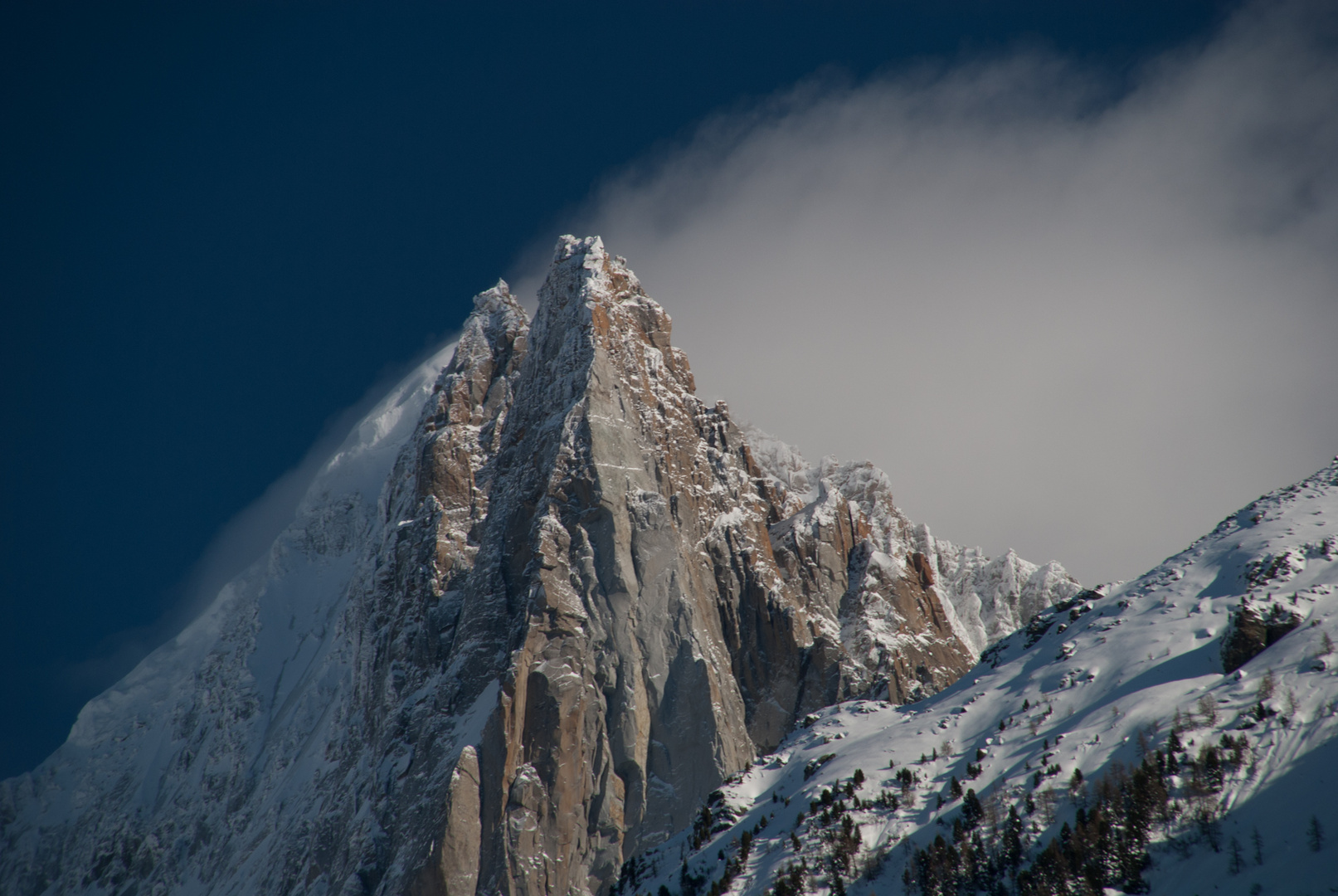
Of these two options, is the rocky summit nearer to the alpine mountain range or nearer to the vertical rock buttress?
the vertical rock buttress

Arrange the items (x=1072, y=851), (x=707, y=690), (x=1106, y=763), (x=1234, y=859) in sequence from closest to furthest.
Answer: (x=1234, y=859) < (x=1072, y=851) < (x=1106, y=763) < (x=707, y=690)

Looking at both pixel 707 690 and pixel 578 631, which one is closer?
pixel 578 631

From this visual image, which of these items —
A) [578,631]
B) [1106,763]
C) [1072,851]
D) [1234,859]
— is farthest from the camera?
[578,631]

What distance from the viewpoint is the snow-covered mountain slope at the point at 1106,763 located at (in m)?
55.4

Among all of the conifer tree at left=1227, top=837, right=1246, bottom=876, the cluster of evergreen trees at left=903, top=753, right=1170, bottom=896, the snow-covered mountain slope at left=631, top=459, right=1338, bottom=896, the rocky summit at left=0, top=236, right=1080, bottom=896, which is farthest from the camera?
the rocky summit at left=0, top=236, right=1080, bottom=896

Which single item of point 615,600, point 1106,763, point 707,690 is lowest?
point 1106,763

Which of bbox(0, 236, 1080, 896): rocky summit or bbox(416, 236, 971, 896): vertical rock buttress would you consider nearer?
bbox(416, 236, 971, 896): vertical rock buttress

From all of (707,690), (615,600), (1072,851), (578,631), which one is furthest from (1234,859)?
(615,600)

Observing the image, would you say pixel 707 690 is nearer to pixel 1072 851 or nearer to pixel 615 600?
pixel 615 600

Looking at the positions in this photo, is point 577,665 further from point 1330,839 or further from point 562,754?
point 1330,839

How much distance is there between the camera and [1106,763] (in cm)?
6638

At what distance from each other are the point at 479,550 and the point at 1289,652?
100018 millimetres

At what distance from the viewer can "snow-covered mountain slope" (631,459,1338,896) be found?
5538cm

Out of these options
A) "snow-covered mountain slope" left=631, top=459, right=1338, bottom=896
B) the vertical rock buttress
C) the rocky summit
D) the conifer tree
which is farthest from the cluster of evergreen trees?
the vertical rock buttress
